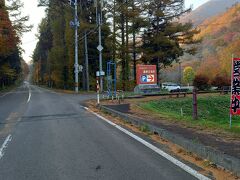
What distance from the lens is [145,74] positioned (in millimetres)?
30250

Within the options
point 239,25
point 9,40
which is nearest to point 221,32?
point 239,25

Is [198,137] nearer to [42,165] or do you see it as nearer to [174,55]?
[42,165]

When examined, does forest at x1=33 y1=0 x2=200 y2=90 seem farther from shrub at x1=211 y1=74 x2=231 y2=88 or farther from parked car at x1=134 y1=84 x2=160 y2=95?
parked car at x1=134 y1=84 x2=160 y2=95

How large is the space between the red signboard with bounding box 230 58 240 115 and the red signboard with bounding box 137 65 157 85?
60.8 ft

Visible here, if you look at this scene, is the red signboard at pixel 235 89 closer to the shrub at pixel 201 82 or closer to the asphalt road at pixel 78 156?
the asphalt road at pixel 78 156

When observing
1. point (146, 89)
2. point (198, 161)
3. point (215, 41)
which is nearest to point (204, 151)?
point (198, 161)

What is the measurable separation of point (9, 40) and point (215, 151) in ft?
135

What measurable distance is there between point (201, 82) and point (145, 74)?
14.2m

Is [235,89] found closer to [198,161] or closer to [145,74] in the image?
[198,161]

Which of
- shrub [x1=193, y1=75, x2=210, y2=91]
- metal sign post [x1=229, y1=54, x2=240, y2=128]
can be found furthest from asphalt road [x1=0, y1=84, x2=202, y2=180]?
shrub [x1=193, y1=75, x2=210, y2=91]

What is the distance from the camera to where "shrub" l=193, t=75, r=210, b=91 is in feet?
138

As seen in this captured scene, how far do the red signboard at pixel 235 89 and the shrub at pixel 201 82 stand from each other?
3087cm

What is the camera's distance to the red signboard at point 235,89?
36.7 feet

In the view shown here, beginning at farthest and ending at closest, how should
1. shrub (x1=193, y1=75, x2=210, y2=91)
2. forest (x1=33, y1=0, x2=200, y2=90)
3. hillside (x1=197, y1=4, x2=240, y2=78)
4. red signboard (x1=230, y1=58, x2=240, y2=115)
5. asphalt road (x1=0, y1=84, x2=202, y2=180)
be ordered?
hillside (x1=197, y1=4, x2=240, y2=78), forest (x1=33, y1=0, x2=200, y2=90), shrub (x1=193, y1=75, x2=210, y2=91), red signboard (x1=230, y1=58, x2=240, y2=115), asphalt road (x1=0, y1=84, x2=202, y2=180)
